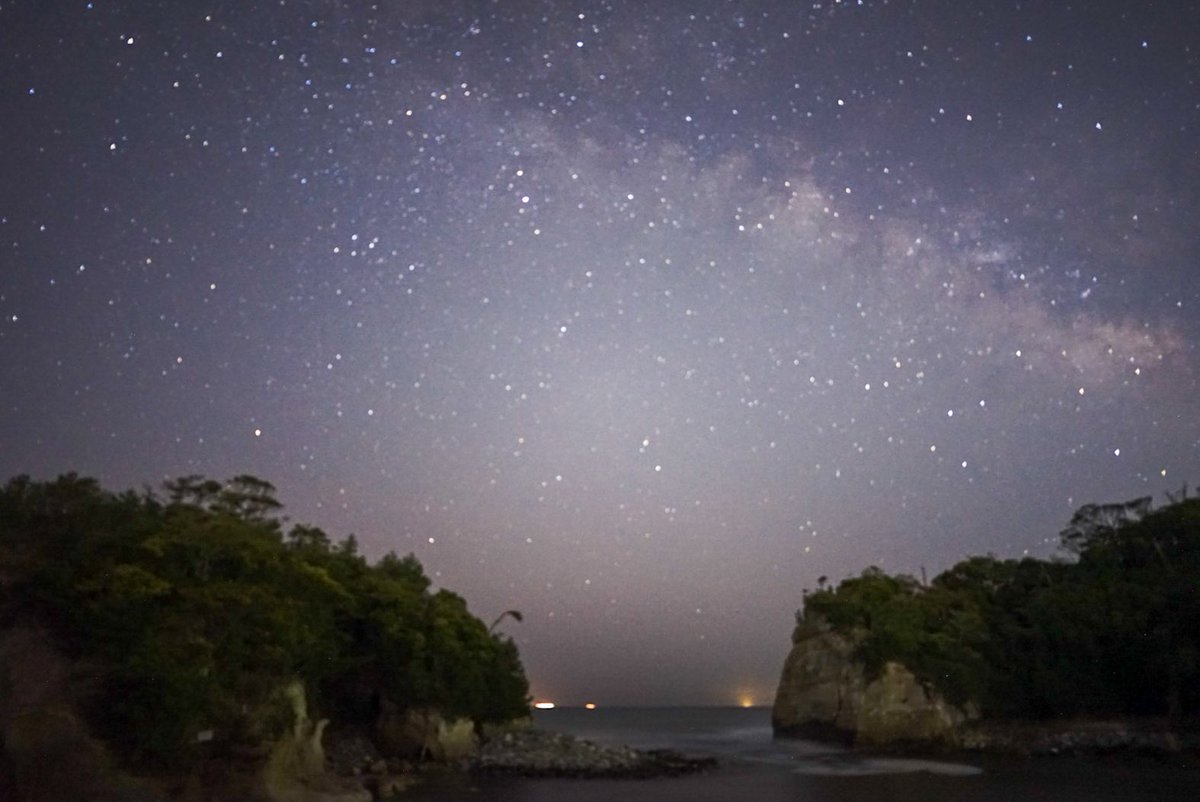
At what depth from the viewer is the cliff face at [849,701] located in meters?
61.4

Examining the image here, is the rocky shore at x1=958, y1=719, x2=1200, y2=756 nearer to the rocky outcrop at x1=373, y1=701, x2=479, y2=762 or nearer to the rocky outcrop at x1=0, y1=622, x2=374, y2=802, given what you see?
the rocky outcrop at x1=373, y1=701, x2=479, y2=762

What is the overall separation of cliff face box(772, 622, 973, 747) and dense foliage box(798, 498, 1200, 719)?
4.06 feet

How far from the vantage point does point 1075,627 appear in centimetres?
5981

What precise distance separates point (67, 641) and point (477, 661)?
23802 millimetres

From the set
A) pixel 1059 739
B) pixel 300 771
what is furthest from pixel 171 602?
pixel 1059 739

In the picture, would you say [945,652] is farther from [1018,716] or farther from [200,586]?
[200,586]

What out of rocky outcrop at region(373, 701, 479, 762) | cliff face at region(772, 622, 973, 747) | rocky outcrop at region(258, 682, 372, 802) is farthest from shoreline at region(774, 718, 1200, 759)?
rocky outcrop at region(258, 682, 372, 802)

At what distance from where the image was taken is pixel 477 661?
4672 cm

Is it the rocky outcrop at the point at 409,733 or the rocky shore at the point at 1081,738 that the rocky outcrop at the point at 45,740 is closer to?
the rocky outcrop at the point at 409,733

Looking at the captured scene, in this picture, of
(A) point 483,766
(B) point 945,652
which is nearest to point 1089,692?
(B) point 945,652

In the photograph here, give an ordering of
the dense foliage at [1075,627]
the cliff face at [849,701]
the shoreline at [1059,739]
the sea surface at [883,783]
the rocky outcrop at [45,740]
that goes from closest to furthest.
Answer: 1. the rocky outcrop at [45,740]
2. the sea surface at [883,783]
3. the shoreline at [1059,739]
4. the dense foliage at [1075,627]
5. the cliff face at [849,701]

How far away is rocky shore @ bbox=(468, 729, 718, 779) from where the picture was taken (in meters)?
44.6

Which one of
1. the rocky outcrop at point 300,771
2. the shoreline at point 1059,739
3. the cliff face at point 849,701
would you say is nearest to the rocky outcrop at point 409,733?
the rocky outcrop at point 300,771

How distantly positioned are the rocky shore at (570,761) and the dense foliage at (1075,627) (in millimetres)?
18177
